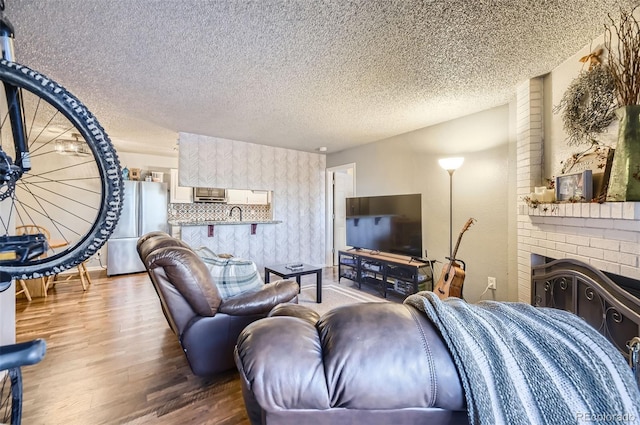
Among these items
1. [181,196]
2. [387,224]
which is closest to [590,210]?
[387,224]

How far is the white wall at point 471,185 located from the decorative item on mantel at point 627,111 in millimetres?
1223

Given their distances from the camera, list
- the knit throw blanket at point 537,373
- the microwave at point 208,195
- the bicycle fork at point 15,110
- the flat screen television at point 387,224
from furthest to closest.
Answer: the microwave at point 208,195
the flat screen television at point 387,224
the bicycle fork at point 15,110
the knit throw blanket at point 537,373

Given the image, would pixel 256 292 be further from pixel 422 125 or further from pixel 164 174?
pixel 164 174

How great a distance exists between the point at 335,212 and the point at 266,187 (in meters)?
1.64

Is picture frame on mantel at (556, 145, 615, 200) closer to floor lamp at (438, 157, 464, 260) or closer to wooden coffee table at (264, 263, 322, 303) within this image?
floor lamp at (438, 157, 464, 260)

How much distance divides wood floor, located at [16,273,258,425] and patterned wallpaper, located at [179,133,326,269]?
1.65 m

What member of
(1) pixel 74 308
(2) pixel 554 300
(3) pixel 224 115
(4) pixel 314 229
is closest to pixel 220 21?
(3) pixel 224 115

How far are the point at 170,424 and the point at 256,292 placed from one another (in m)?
0.83

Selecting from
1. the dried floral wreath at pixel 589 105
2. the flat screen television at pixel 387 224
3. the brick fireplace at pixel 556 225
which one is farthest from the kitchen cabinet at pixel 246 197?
the dried floral wreath at pixel 589 105

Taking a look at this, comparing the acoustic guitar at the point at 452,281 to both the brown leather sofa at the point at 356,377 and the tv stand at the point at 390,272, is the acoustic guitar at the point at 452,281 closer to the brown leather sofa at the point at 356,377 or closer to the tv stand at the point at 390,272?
the tv stand at the point at 390,272

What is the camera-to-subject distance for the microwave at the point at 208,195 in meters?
4.85

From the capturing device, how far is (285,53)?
1922 millimetres

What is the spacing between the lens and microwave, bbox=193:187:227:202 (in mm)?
4848

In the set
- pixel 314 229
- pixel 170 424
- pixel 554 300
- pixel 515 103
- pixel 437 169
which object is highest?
pixel 515 103
